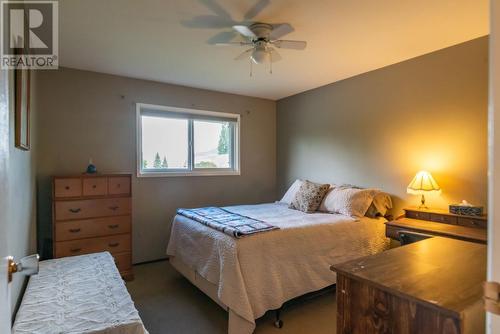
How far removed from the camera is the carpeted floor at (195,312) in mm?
2268

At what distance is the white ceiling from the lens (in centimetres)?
204

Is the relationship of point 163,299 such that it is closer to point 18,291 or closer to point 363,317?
point 18,291

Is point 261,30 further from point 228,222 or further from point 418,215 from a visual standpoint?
point 418,215

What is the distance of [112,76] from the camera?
3551 mm

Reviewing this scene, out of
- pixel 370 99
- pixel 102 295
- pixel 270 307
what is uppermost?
pixel 370 99

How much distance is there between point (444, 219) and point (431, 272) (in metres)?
1.89

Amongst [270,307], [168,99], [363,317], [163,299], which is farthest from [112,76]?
[363,317]

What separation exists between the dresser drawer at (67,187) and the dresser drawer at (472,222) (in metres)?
3.77

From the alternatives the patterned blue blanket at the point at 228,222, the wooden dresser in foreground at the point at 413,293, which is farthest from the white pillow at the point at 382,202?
the wooden dresser in foreground at the point at 413,293

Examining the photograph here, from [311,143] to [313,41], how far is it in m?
1.92

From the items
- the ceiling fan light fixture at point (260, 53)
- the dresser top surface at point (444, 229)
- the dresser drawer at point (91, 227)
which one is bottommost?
the dresser drawer at point (91, 227)

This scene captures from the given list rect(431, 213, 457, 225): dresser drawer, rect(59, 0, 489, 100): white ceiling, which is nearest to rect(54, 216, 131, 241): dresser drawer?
rect(59, 0, 489, 100): white ceiling

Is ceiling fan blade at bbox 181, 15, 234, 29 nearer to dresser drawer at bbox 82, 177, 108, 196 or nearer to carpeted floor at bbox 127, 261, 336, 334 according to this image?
dresser drawer at bbox 82, 177, 108, 196

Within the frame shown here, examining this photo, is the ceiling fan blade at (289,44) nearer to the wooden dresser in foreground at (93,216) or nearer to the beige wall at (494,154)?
the beige wall at (494,154)
